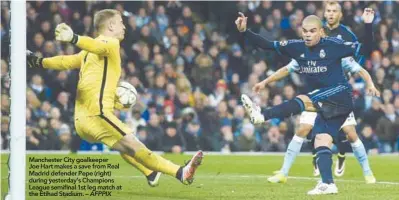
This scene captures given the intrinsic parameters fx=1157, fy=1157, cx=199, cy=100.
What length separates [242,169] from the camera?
52.2 ft

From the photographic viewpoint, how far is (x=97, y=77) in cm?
1055

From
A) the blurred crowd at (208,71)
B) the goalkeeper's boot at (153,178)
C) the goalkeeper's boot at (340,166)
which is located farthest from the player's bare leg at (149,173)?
the blurred crowd at (208,71)

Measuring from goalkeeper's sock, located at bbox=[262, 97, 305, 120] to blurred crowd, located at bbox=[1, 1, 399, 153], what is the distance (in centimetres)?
665

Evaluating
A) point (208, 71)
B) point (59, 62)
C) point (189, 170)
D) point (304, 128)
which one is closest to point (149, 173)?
point (189, 170)

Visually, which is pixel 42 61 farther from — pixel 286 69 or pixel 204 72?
pixel 204 72

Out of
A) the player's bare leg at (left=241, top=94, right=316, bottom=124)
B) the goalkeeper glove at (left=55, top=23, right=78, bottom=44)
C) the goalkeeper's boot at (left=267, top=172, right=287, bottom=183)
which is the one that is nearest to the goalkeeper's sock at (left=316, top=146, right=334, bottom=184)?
the player's bare leg at (left=241, top=94, right=316, bottom=124)

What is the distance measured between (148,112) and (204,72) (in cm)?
163

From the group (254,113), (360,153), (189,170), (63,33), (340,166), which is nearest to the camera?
(63,33)

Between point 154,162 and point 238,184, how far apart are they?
194cm

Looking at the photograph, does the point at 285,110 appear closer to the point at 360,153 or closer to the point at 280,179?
the point at 280,179

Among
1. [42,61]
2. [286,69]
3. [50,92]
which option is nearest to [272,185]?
[286,69]

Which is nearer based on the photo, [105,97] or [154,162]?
[105,97]

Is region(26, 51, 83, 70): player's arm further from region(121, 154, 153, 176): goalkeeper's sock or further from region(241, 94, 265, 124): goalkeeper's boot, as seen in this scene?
region(241, 94, 265, 124): goalkeeper's boot

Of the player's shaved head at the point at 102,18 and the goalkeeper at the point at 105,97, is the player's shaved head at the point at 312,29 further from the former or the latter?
the player's shaved head at the point at 102,18
